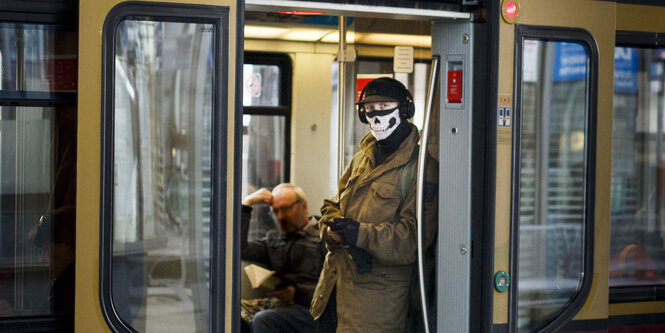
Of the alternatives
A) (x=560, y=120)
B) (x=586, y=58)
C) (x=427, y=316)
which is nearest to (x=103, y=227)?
(x=427, y=316)

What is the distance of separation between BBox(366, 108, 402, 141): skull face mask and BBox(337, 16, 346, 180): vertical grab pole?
82 centimetres

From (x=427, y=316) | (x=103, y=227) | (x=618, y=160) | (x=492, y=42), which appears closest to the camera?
(x=103, y=227)

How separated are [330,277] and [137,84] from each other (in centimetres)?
179

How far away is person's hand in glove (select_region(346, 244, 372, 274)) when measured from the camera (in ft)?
12.8

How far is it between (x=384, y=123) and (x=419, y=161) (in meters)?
0.51

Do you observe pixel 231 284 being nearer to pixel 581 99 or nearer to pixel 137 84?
pixel 137 84

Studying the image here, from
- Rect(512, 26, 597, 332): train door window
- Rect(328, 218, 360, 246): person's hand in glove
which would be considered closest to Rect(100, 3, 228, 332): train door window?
Rect(328, 218, 360, 246): person's hand in glove

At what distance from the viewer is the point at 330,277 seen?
4121 mm

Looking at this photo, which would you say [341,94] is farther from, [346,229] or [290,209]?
[346,229]

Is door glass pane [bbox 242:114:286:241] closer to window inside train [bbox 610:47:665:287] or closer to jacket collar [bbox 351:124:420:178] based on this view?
jacket collar [bbox 351:124:420:178]

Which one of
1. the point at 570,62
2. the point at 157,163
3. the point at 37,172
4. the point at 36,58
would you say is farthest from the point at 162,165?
the point at 570,62

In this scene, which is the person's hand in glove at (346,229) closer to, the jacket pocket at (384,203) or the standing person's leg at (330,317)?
the jacket pocket at (384,203)

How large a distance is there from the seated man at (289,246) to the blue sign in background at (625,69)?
7.41 ft

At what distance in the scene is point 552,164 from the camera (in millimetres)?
3348
